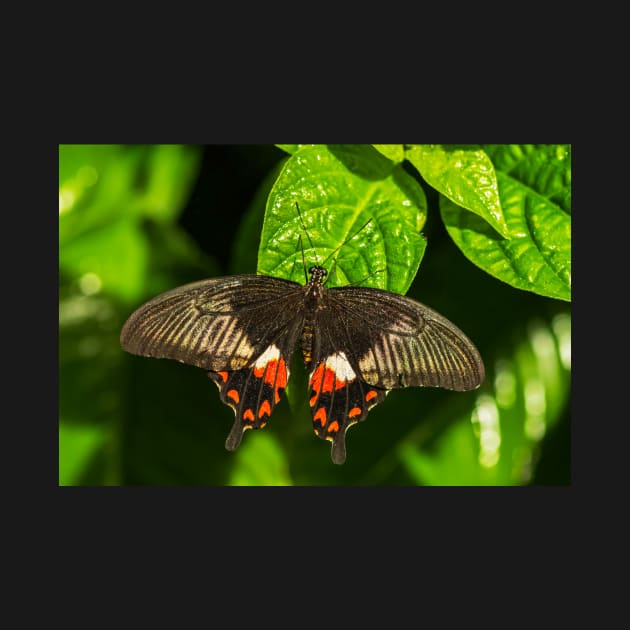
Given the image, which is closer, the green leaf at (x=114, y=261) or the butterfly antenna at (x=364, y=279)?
the butterfly antenna at (x=364, y=279)

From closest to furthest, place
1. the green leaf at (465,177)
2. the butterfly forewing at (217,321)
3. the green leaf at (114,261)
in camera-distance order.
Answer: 1. the green leaf at (465,177)
2. the butterfly forewing at (217,321)
3. the green leaf at (114,261)

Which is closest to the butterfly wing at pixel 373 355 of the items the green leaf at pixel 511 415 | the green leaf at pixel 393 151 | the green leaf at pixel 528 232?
the green leaf at pixel 528 232

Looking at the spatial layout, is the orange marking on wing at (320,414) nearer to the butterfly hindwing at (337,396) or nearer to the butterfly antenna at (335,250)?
the butterfly hindwing at (337,396)

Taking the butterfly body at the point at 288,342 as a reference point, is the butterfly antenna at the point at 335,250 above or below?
above

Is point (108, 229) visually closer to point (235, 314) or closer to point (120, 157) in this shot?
point (120, 157)

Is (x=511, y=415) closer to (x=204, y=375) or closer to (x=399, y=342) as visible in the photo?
(x=399, y=342)

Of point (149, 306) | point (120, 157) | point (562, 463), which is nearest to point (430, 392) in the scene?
point (562, 463)
